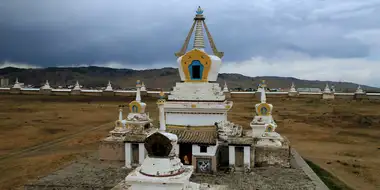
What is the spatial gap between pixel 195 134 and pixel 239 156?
6.10ft

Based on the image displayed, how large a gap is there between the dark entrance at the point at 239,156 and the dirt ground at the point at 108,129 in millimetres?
5636

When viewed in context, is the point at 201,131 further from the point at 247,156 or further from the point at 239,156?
the point at 247,156

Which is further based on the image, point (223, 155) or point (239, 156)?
point (223, 155)

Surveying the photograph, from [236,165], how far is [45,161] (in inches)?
407

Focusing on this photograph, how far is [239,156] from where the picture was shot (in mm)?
12609

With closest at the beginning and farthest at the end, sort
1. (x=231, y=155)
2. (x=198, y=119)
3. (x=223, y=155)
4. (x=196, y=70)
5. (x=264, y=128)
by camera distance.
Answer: (x=231, y=155)
(x=223, y=155)
(x=198, y=119)
(x=264, y=128)
(x=196, y=70)

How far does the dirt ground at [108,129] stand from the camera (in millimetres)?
16797

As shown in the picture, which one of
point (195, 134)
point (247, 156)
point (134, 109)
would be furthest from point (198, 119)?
point (134, 109)

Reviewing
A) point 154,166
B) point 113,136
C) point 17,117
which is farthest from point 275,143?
point 17,117

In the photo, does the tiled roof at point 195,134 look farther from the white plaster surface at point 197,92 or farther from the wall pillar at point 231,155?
the white plaster surface at point 197,92

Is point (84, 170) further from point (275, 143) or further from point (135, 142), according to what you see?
point (275, 143)

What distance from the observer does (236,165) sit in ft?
41.3

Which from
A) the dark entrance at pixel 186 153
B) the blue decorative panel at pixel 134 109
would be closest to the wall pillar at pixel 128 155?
the dark entrance at pixel 186 153

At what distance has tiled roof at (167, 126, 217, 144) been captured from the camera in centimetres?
1248
